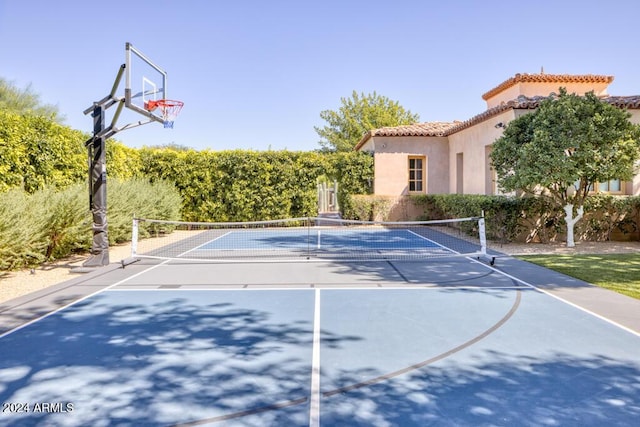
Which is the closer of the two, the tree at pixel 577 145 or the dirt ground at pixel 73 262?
the dirt ground at pixel 73 262

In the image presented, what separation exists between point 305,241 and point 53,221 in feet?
25.8

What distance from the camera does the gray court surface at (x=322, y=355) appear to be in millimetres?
3693

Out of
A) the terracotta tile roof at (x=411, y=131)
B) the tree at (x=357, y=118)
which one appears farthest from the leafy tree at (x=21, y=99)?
the terracotta tile roof at (x=411, y=131)

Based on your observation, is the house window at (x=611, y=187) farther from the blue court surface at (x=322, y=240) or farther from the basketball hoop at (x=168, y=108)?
the basketball hoop at (x=168, y=108)

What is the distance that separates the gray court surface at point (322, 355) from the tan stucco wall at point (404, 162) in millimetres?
13608

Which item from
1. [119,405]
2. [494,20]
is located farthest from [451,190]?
[119,405]

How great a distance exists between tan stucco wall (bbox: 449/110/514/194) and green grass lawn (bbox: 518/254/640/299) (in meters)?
5.61

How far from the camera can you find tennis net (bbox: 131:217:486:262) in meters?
12.1

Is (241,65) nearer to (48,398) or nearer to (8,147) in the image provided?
(8,147)

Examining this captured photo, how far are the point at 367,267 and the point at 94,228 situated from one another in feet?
21.3

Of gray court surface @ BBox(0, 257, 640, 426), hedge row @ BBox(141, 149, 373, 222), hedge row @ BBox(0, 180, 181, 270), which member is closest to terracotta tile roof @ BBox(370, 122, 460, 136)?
hedge row @ BBox(141, 149, 373, 222)

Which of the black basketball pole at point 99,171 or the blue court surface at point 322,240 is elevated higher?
the black basketball pole at point 99,171

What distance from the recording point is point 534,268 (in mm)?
10258

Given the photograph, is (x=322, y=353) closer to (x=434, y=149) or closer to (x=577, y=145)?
(x=577, y=145)
